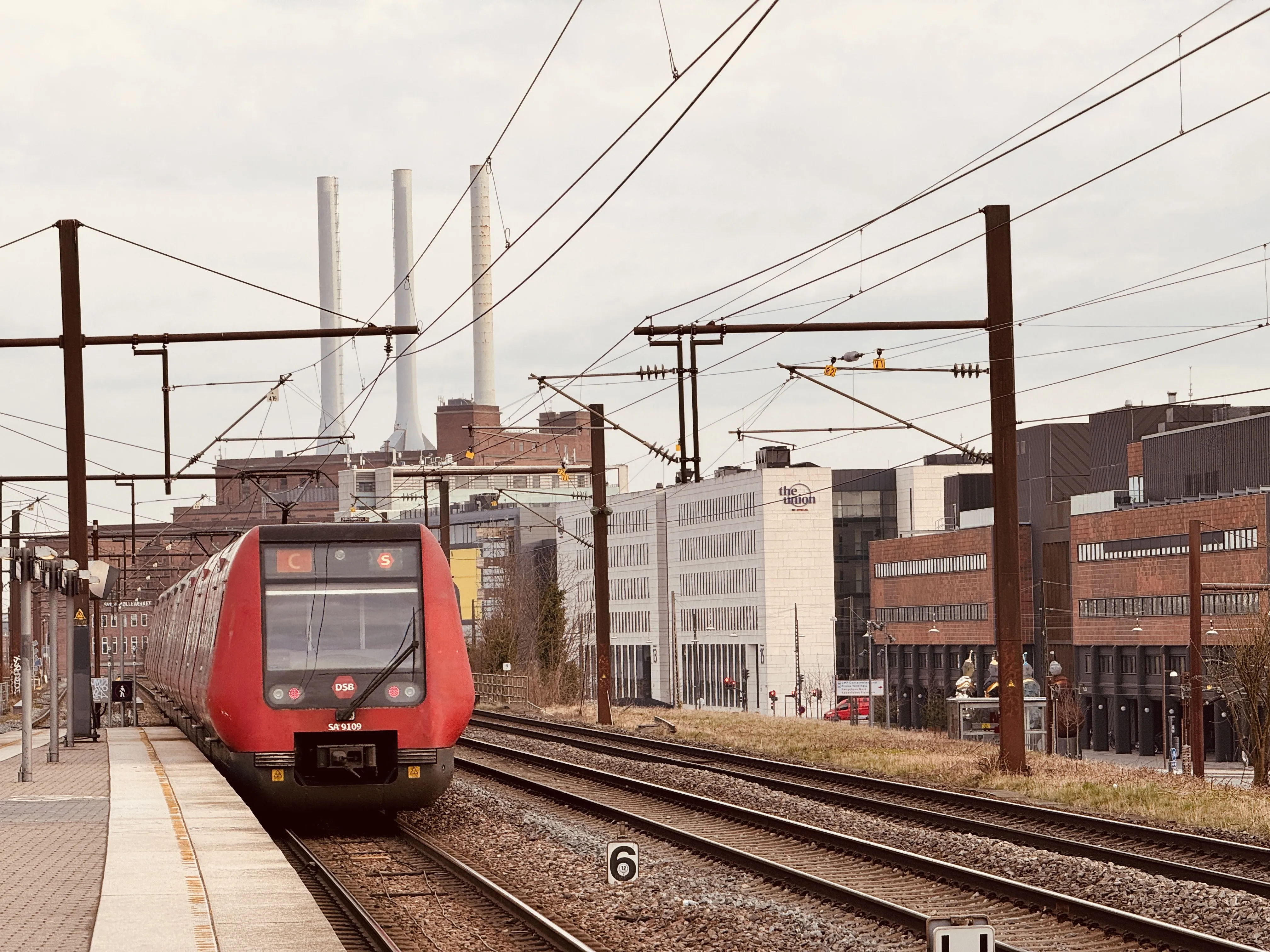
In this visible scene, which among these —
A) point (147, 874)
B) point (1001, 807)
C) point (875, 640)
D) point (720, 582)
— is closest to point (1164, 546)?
point (875, 640)

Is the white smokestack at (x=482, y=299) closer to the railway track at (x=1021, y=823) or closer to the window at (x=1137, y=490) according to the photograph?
the window at (x=1137, y=490)

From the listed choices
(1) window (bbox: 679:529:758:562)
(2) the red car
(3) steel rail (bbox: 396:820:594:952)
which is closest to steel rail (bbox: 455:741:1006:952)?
(3) steel rail (bbox: 396:820:594:952)

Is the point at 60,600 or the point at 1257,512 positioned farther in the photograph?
the point at 60,600

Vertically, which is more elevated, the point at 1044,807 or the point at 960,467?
the point at 960,467

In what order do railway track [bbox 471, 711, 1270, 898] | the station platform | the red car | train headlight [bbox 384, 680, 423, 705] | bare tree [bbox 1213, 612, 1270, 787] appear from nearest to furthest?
the station platform
railway track [bbox 471, 711, 1270, 898]
train headlight [bbox 384, 680, 423, 705]
bare tree [bbox 1213, 612, 1270, 787]
the red car

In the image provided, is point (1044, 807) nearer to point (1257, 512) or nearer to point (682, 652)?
point (1257, 512)

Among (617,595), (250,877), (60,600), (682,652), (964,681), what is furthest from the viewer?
(617,595)

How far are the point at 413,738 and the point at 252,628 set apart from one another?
78.7 inches

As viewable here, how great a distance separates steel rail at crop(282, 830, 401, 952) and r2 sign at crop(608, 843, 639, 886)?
179cm

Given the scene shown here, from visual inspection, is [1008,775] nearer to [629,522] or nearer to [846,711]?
[846,711]

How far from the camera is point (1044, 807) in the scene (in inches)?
838

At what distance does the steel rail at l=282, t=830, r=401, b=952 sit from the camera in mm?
12383

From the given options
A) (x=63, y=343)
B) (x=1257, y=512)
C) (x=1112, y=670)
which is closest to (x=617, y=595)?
(x=1112, y=670)

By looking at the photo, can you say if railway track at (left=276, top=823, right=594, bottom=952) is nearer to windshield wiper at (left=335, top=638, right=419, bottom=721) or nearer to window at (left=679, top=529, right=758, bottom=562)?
windshield wiper at (left=335, top=638, right=419, bottom=721)
